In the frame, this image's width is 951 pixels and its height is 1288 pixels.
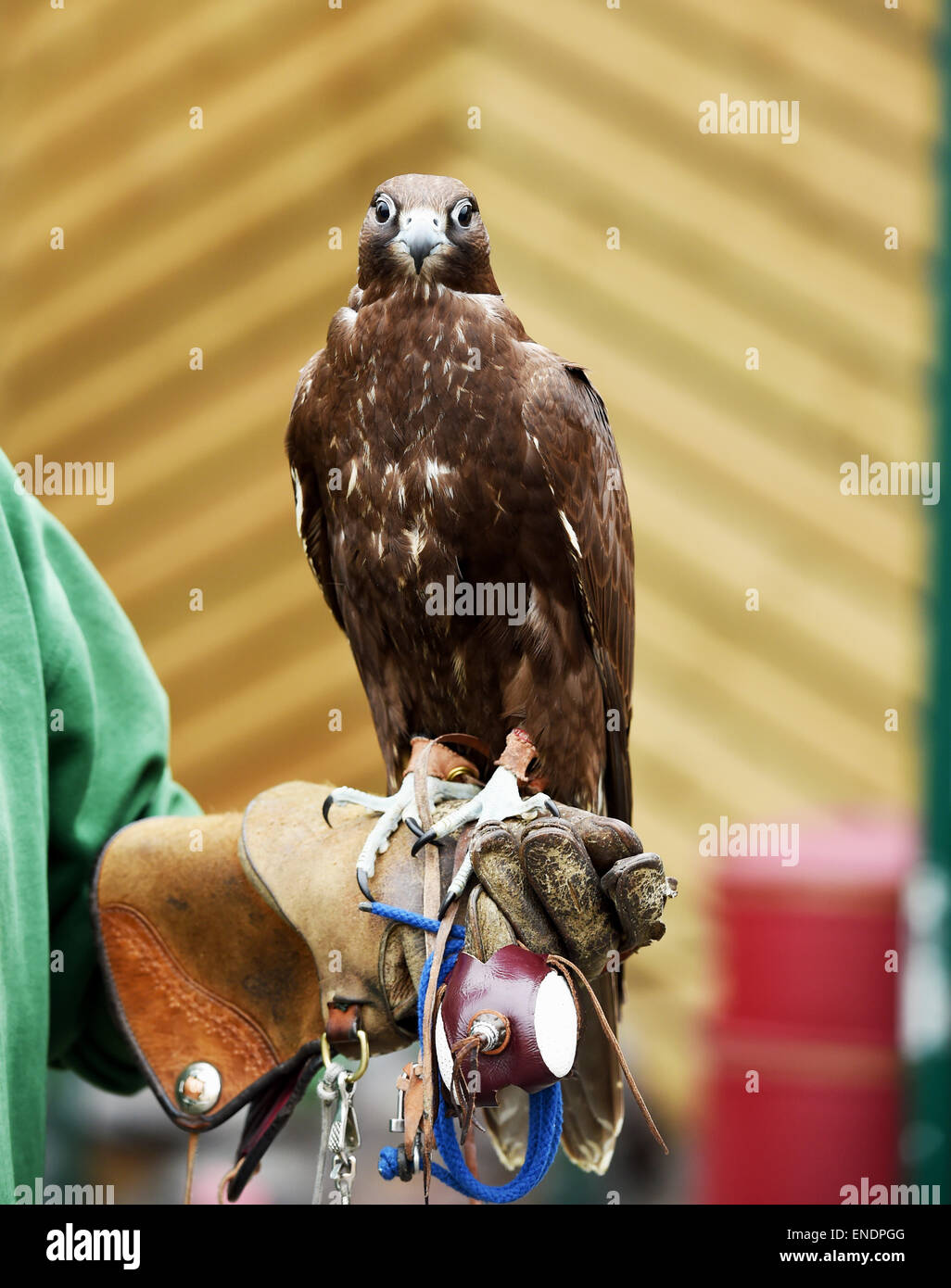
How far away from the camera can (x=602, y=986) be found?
2.09m

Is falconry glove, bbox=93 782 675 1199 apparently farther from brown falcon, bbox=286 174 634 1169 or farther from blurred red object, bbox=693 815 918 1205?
blurred red object, bbox=693 815 918 1205

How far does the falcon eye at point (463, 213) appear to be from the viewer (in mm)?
1897

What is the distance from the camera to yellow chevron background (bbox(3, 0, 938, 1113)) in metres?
4.14

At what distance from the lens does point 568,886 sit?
1.58 m

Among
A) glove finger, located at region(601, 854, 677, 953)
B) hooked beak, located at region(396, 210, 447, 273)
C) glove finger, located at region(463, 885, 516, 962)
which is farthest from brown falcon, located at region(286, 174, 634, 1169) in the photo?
glove finger, located at region(601, 854, 677, 953)

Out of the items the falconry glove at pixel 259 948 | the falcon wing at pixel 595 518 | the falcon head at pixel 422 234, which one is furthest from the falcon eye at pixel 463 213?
the falconry glove at pixel 259 948

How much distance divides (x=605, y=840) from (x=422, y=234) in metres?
0.95

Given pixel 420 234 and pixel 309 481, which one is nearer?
pixel 420 234

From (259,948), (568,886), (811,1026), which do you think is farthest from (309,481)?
(811,1026)

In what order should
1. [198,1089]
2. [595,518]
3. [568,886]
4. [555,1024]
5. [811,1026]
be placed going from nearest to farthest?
1. [555,1024]
2. [568,886]
3. [198,1089]
4. [595,518]
5. [811,1026]

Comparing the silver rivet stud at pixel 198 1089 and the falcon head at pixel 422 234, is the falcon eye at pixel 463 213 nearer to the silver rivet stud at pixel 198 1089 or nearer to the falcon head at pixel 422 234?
the falcon head at pixel 422 234

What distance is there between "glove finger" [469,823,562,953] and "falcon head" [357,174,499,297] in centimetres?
89

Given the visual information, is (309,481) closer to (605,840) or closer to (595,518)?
(595,518)
